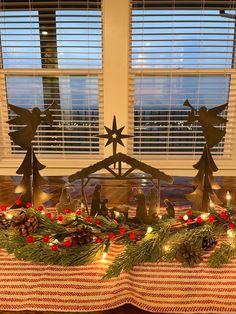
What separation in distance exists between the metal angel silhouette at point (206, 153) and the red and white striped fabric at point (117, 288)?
0.27 metres

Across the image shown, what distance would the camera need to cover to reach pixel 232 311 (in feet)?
1.92

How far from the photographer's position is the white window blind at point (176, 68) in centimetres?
159

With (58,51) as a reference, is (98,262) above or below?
below

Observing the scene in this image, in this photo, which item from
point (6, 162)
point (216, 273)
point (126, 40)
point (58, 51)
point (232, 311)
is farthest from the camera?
point (6, 162)

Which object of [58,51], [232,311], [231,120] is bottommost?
[232,311]

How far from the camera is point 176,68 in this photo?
1671mm

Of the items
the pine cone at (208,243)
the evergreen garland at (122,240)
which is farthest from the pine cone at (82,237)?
the pine cone at (208,243)

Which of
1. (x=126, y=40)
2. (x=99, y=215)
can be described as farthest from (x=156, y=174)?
(x=126, y=40)

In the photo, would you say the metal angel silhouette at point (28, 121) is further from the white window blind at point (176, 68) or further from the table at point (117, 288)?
the white window blind at point (176, 68)

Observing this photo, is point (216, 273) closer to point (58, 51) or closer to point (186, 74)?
point (186, 74)

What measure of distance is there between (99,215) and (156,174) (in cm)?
26

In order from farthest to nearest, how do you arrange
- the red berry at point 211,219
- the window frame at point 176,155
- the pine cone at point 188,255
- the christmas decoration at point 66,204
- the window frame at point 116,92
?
1. the window frame at point 176,155
2. the window frame at point 116,92
3. the christmas decoration at point 66,204
4. the red berry at point 211,219
5. the pine cone at point 188,255

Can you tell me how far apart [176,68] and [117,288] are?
145cm

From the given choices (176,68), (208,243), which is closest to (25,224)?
(208,243)
